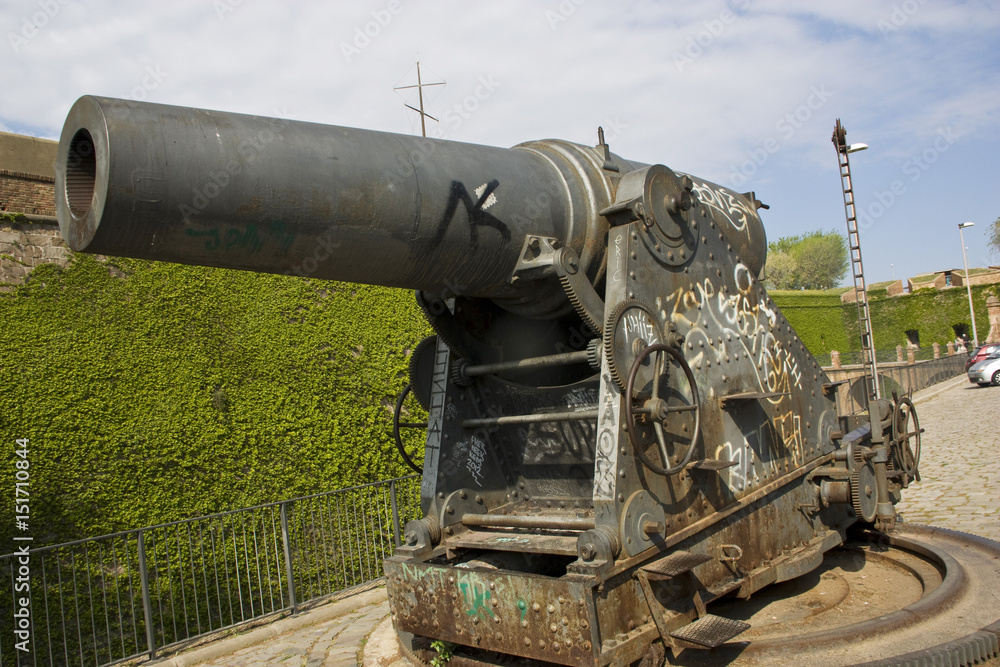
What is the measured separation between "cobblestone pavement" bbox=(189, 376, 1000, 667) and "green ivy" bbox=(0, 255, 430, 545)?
7.24 ft

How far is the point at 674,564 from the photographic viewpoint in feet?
12.0

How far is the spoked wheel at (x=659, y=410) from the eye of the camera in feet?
11.8

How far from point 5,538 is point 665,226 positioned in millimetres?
6795

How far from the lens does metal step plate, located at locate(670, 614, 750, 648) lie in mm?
3490

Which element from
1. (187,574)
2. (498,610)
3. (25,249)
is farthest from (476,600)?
(25,249)

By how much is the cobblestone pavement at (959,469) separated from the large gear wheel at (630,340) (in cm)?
479

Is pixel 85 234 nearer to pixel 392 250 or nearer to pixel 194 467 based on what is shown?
pixel 392 250

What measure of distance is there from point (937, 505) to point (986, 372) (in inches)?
742

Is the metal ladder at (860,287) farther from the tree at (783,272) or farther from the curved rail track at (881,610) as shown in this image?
the tree at (783,272)

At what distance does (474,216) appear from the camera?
11.8 ft

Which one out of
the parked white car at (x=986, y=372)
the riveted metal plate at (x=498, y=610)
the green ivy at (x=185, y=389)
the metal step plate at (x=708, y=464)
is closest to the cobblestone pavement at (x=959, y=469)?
the parked white car at (x=986, y=372)

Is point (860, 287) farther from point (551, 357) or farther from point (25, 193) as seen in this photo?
point (25, 193)

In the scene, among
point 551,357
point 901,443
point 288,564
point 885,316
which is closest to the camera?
point 551,357

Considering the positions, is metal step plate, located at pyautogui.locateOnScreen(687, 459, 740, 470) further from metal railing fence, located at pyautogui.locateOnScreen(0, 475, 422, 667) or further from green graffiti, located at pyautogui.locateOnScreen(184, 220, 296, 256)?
metal railing fence, located at pyautogui.locateOnScreen(0, 475, 422, 667)
